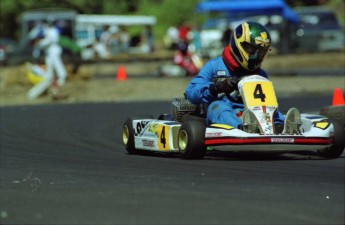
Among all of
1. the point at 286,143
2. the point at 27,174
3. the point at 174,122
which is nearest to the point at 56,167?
the point at 27,174

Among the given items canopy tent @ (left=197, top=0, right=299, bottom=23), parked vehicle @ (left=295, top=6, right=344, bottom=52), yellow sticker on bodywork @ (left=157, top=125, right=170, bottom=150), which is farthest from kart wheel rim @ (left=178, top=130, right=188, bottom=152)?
parked vehicle @ (left=295, top=6, right=344, bottom=52)

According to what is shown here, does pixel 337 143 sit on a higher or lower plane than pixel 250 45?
lower

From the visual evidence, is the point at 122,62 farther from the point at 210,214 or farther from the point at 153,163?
the point at 210,214

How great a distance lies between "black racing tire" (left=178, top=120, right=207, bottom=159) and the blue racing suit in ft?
0.78

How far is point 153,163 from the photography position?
9.84 meters

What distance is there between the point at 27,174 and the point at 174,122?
1983 millimetres

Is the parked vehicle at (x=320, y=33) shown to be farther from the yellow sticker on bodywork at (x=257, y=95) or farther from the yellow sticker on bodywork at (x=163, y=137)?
the yellow sticker on bodywork at (x=257, y=95)

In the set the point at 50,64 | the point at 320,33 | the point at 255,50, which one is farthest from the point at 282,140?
the point at 320,33

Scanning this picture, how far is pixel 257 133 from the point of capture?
9.61 metres

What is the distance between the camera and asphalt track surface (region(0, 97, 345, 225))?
6.55m

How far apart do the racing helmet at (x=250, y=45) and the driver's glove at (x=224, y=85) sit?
15.7 inches

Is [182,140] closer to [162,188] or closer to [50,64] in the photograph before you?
[162,188]

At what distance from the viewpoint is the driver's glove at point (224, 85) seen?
32.7 feet

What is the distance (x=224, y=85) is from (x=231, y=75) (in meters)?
0.51
